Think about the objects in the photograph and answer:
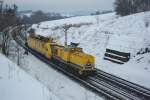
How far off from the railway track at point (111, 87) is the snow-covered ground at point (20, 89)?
17.1 feet

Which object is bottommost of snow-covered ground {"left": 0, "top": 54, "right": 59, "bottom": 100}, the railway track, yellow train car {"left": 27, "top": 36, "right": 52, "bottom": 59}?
the railway track

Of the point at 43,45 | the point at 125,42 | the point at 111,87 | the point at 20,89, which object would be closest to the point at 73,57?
the point at 111,87

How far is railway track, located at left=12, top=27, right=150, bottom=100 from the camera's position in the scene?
17.7 m

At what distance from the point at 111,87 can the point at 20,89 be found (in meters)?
8.38

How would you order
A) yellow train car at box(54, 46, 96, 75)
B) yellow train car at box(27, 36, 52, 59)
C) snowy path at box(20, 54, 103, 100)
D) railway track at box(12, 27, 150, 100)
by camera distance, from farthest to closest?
yellow train car at box(27, 36, 52, 59) < yellow train car at box(54, 46, 96, 75) < snowy path at box(20, 54, 103, 100) < railway track at box(12, 27, 150, 100)

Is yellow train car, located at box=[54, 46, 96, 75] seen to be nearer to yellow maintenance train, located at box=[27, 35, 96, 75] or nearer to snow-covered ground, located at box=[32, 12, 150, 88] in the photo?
yellow maintenance train, located at box=[27, 35, 96, 75]

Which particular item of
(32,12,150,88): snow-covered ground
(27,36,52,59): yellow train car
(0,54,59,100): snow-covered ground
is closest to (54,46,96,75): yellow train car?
(32,12,150,88): snow-covered ground

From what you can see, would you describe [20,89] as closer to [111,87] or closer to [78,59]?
[111,87]

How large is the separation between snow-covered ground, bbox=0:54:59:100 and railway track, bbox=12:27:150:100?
5.22 m

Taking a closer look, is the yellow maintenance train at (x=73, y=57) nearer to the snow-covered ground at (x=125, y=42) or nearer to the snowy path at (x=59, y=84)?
the snowy path at (x=59, y=84)

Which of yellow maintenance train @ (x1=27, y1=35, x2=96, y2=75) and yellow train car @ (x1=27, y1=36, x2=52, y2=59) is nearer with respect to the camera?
yellow maintenance train @ (x1=27, y1=35, x2=96, y2=75)

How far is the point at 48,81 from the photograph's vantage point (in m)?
22.1

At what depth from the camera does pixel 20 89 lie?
45.8 ft

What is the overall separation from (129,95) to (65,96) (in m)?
4.43
